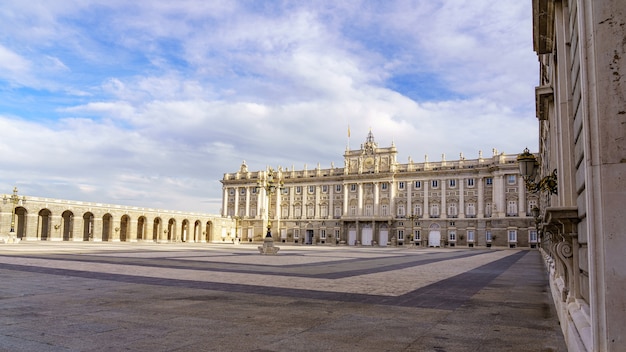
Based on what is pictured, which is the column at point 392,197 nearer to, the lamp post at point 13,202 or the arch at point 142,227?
the arch at point 142,227

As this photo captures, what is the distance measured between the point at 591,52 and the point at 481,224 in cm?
7261

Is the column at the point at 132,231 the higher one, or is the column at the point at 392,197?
the column at the point at 392,197

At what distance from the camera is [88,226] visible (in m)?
68.8

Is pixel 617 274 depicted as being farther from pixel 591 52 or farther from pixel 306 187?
pixel 306 187

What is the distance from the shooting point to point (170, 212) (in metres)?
75.1

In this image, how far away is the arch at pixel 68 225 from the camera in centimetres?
6081

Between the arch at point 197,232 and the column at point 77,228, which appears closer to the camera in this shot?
the column at point 77,228

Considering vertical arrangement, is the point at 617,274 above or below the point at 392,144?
below

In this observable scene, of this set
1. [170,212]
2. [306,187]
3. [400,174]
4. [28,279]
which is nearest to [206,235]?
[170,212]

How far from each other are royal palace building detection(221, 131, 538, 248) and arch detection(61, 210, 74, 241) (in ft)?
81.6

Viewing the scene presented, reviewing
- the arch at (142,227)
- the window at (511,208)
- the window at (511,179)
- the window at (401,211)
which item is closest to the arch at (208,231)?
the arch at (142,227)

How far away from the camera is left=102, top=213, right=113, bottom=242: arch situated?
216ft

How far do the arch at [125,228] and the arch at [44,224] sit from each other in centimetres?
999

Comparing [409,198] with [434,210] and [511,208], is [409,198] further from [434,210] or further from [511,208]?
[511,208]
